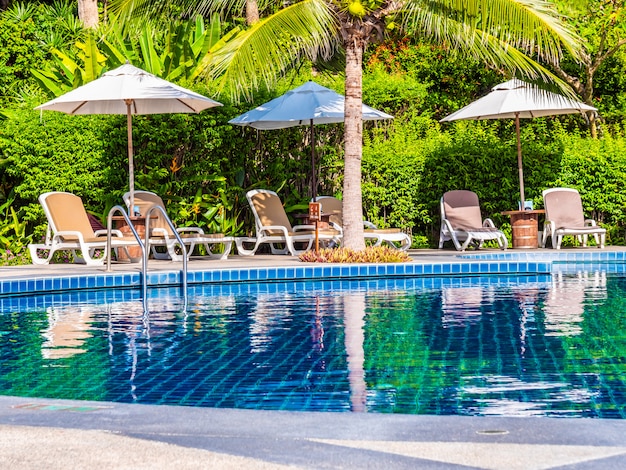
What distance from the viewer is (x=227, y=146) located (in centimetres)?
1591

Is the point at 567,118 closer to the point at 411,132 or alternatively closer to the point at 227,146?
the point at 411,132

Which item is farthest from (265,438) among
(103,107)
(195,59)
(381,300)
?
(195,59)

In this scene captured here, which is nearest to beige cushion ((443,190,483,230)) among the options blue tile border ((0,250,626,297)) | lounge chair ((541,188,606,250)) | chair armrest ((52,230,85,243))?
lounge chair ((541,188,606,250))

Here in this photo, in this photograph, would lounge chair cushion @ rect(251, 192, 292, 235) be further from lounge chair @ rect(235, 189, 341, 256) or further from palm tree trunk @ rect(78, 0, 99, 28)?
palm tree trunk @ rect(78, 0, 99, 28)

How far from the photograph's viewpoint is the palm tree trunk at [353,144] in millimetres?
13125

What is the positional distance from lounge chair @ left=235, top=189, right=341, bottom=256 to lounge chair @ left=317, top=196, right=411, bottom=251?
0.44 metres

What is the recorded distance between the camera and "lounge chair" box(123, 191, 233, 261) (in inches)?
549

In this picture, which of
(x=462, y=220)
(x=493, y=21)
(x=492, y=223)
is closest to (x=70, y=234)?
(x=493, y=21)

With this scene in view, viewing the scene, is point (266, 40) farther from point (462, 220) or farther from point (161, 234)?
point (462, 220)

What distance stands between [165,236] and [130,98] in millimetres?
1908

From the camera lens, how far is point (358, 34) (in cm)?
1309

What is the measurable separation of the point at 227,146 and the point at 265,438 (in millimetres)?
12328

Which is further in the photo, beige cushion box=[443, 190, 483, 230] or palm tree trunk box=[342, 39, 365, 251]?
beige cushion box=[443, 190, 483, 230]

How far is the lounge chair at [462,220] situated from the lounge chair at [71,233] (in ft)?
16.4
